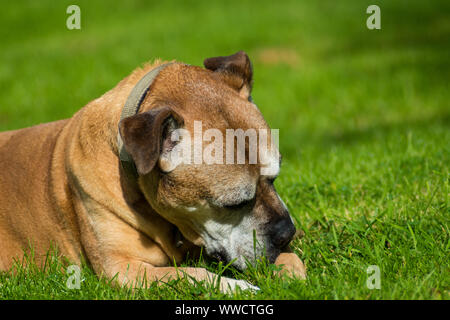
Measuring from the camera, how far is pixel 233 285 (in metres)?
3.48

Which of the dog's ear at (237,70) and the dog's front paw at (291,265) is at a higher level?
the dog's ear at (237,70)

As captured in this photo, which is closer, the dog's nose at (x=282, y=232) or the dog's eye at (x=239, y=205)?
the dog's eye at (x=239, y=205)

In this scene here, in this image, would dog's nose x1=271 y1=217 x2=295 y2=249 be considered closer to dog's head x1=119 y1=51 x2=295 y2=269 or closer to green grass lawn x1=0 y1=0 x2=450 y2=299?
dog's head x1=119 y1=51 x2=295 y2=269

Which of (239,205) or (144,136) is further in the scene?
(239,205)

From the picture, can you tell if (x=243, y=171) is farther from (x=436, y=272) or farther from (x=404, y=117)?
(x=404, y=117)

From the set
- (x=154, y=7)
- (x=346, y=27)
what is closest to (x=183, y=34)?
Answer: (x=346, y=27)

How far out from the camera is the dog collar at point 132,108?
12.0 ft

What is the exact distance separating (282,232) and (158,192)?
846 millimetres
